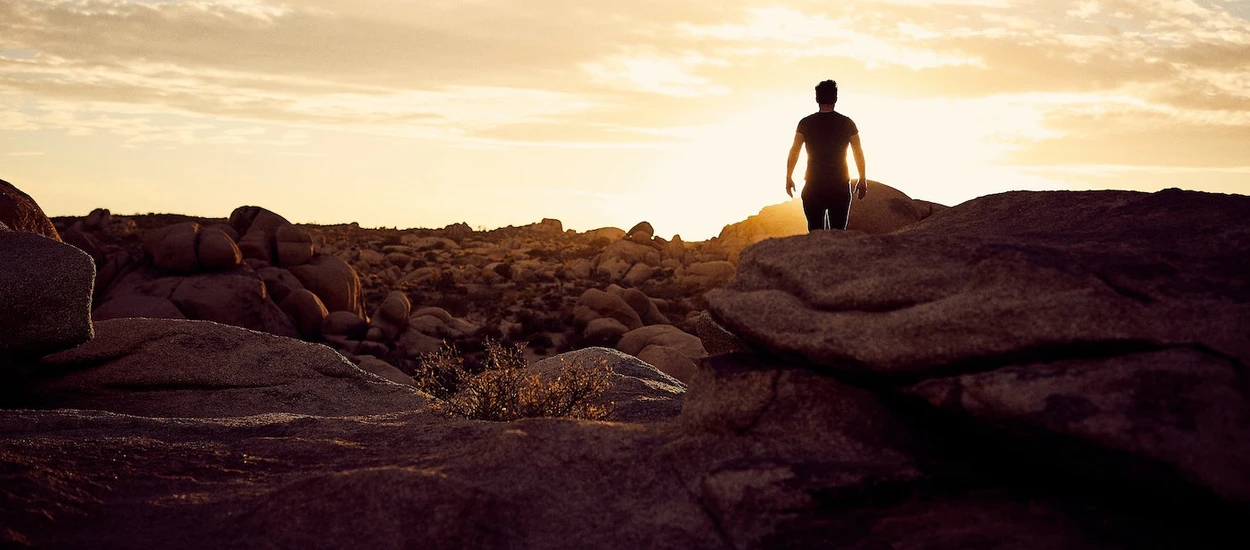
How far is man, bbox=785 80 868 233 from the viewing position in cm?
1087

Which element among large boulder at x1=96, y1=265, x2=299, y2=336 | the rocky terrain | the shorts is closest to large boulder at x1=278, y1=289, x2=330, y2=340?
large boulder at x1=96, y1=265, x2=299, y2=336

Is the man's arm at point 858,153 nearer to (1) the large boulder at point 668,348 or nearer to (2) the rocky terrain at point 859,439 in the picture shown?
(2) the rocky terrain at point 859,439

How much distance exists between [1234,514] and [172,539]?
6.46m

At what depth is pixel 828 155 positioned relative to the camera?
10883 millimetres

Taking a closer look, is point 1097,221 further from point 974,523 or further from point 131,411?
point 131,411

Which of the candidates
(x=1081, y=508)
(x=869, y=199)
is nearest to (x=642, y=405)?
(x=1081, y=508)

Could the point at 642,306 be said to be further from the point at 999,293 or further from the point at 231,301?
the point at 999,293

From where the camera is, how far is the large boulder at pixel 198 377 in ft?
48.4

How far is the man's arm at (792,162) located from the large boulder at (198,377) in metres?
6.70

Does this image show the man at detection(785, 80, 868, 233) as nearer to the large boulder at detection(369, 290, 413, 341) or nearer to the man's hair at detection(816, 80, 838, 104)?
the man's hair at detection(816, 80, 838, 104)

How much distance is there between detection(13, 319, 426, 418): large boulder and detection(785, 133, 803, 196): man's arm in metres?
6.70

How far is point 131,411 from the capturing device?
576 inches

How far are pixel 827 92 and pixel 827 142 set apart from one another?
527 millimetres

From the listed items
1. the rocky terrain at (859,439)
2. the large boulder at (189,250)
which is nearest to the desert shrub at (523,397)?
the rocky terrain at (859,439)
